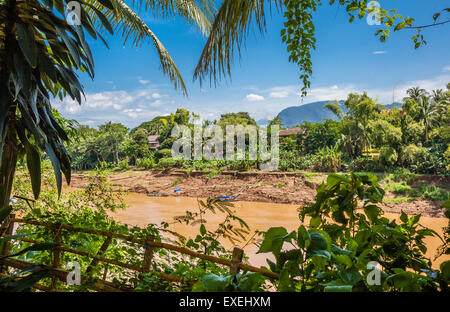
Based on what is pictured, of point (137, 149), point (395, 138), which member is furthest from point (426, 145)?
point (137, 149)

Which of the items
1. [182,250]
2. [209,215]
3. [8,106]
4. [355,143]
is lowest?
[209,215]

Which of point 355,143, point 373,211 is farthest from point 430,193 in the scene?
point 373,211

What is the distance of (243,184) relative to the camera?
9.54 metres

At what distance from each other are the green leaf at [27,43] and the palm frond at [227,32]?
26.6 inches

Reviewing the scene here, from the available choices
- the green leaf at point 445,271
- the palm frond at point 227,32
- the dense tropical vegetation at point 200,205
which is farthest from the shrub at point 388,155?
the green leaf at point 445,271

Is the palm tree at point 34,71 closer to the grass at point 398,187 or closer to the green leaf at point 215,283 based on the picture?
the green leaf at point 215,283

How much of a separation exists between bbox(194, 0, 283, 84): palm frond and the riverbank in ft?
19.8

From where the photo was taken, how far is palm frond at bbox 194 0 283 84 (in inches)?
43.0

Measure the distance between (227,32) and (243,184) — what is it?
8538 mm

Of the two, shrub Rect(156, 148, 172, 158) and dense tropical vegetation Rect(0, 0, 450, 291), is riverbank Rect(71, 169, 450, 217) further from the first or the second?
dense tropical vegetation Rect(0, 0, 450, 291)

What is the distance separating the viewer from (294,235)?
0.25 metres

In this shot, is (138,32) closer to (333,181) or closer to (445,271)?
(333,181)

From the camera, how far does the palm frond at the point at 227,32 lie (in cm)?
109
